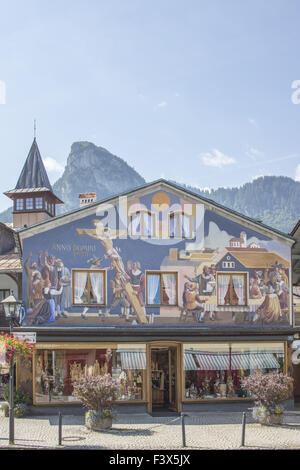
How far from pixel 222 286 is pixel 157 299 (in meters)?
2.99

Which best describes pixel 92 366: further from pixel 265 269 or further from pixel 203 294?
pixel 265 269

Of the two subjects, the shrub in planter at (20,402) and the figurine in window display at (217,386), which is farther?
the figurine in window display at (217,386)

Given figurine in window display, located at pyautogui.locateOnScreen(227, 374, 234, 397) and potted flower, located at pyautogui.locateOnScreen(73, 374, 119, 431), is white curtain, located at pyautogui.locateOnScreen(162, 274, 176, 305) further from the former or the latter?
potted flower, located at pyautogui.locateOnScreen(73, 374, 119, 431)

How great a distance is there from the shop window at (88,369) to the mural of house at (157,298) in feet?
0.14

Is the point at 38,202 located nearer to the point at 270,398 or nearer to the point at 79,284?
the point at 79,284

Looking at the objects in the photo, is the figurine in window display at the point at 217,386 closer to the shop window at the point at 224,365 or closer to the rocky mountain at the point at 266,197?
the shop window at the point at 224,365

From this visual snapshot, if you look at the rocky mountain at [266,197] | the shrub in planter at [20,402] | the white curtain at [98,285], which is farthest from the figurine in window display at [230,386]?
the rocky mountain at [266,197]

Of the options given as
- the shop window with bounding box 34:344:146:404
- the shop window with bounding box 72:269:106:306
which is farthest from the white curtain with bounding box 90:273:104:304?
the shop window with bounding box 34:344:146:404

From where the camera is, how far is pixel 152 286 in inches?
1031

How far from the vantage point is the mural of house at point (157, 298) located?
25219 mm

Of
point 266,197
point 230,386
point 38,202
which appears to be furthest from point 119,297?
point 266,197

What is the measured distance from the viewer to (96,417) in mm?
20672

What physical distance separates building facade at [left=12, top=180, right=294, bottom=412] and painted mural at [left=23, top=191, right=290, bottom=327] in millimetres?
44

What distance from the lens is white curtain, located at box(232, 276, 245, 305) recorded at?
2681 centimetres
